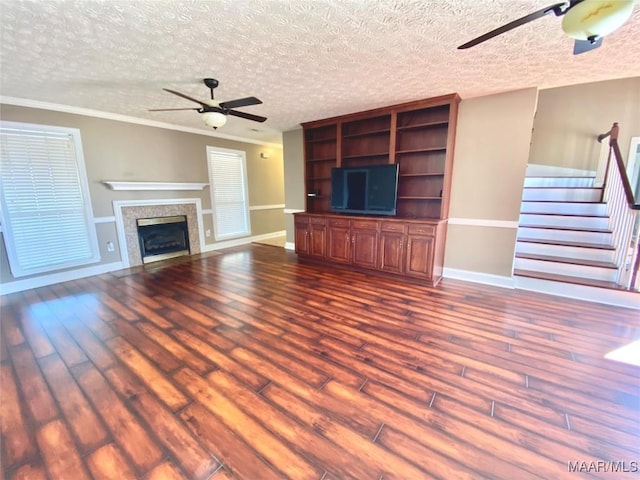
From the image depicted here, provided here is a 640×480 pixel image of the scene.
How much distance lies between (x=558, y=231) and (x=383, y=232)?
253 centimetres

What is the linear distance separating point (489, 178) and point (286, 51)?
2979 mm

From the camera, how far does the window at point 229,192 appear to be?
5980 mm

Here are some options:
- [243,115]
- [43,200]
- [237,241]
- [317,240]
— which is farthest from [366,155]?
[43,200]

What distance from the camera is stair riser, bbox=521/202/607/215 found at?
→ 4020mm

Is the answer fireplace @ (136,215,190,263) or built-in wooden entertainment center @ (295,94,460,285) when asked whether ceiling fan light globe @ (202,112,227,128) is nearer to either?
Answer: built-in wooden entertainment center @ (295,94,460,285)

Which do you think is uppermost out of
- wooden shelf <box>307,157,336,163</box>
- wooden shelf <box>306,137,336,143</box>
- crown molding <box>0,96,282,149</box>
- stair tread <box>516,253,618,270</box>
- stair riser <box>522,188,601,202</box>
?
crown molding <box>0,96,282,149</box>

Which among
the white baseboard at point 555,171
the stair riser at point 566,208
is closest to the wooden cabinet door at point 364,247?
the stair riser at point 566,208

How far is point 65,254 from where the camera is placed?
4.13 m

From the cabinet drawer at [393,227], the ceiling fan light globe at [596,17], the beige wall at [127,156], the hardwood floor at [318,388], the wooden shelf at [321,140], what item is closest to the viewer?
the ceiling fan light globe at [596,17]

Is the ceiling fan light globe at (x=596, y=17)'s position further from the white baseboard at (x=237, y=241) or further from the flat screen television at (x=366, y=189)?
the white baseboard at (x=237, y=241)

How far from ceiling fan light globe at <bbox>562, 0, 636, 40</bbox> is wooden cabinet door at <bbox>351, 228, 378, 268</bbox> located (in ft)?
9.57

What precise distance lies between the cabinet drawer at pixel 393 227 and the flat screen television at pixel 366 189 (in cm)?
25

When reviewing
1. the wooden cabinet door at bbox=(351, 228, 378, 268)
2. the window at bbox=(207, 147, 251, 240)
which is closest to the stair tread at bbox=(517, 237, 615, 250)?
the wooden cabinet door at bbox=(351, 228, 378, 268)

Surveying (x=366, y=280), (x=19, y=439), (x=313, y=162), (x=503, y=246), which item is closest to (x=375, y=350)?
(x=366, y=280)
